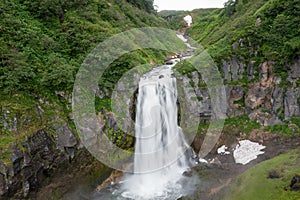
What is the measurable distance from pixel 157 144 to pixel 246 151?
6.56m

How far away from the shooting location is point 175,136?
21453 mm

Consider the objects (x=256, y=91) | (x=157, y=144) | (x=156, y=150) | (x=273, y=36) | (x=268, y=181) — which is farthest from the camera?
Answer: (x=273, y=36)

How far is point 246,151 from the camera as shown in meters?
19.5

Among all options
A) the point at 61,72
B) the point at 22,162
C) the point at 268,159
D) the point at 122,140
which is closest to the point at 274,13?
the point at 268,159

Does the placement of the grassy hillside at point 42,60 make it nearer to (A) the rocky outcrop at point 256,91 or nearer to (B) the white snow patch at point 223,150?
(A) the rocky outcrop at point 256,91

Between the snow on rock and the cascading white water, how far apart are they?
147 inches

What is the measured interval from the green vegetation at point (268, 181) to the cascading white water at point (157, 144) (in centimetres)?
389

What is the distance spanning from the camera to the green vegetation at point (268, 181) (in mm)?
13857

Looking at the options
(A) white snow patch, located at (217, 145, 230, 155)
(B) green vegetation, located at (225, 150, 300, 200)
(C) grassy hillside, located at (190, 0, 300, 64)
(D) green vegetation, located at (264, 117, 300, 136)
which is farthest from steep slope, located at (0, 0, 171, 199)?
(D) green vegetation, located at (264, 117, 300, 136)

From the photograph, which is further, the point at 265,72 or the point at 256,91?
the point at 256,91

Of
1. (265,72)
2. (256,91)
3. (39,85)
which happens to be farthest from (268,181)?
(39,85)

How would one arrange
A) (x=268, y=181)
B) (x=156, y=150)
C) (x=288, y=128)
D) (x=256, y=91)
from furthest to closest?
(x=256, y=91)
(x=156, y=150)
(x=288, y=128)
(x=268, y=181)

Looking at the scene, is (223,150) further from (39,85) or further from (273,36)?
(39,85)

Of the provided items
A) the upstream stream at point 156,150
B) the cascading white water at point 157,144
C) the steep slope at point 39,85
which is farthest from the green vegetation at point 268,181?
the steep slope at point 39,85
